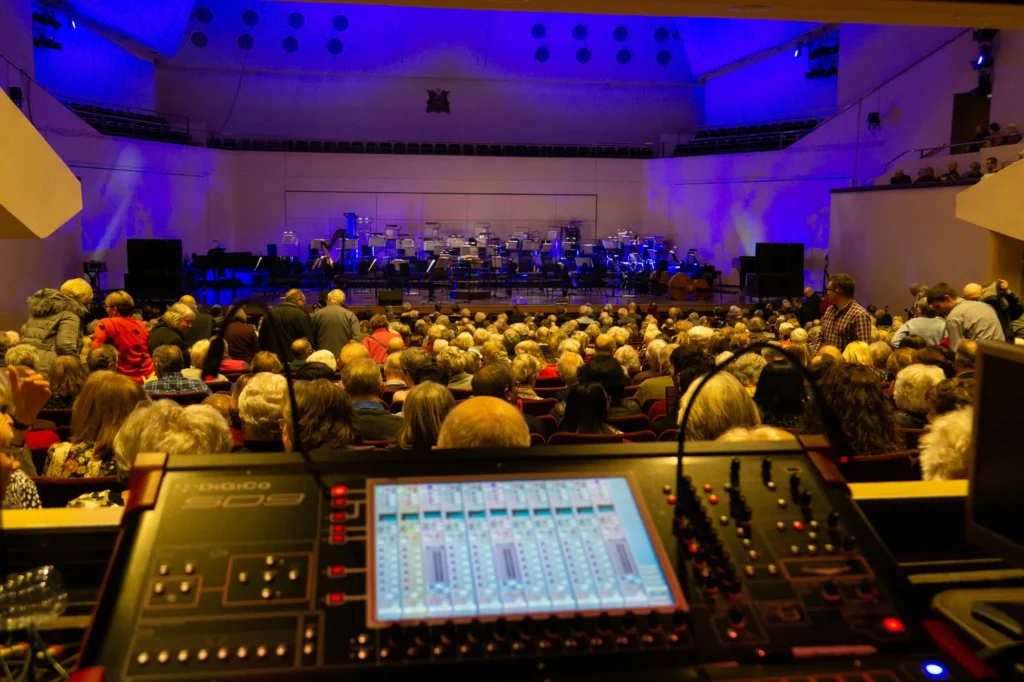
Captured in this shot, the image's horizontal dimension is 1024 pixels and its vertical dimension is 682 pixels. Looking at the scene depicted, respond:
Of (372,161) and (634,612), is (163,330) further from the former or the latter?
(372,161)

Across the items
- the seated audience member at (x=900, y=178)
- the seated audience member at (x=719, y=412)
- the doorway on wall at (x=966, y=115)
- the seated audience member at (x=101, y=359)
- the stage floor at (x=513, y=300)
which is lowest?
the stage floor at (x=513, y=300)

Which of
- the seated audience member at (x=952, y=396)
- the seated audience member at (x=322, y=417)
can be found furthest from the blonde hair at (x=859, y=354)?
the seated audience member at (x=322, y=417)

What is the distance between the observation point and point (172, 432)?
7.45 feet

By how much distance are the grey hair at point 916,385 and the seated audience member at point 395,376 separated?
2.78 m

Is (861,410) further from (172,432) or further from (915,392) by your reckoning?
(172,432)

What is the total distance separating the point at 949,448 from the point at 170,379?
4.30 metres

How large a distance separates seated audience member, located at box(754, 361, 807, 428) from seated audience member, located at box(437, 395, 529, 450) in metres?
2.16

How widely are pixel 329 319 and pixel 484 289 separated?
391 inches

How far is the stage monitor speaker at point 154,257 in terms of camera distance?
14273 millimetres

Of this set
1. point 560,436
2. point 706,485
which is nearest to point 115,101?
point 560,436

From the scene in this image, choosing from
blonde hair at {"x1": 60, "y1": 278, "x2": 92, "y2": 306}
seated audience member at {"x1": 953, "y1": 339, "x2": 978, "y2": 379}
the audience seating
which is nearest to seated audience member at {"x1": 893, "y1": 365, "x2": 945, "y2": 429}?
seated audience member at {"x1": 953, "y1": 339, "x2": 978, "y2": 379}

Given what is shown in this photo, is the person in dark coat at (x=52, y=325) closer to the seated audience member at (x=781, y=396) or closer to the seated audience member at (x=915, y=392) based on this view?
the seated audience member at (x=781, y=396)

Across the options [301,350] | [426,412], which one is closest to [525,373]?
[301,350]

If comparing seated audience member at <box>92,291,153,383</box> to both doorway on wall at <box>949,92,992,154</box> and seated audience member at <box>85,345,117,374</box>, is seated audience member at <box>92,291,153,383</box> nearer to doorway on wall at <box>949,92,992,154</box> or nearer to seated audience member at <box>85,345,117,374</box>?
seated audience member at <box>85,345,117,374</box>
